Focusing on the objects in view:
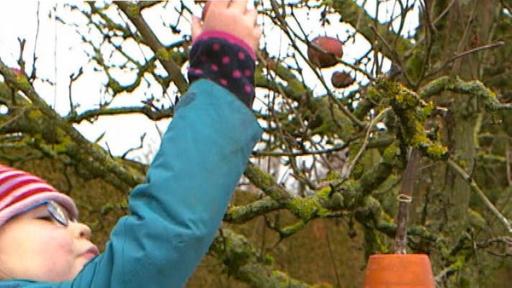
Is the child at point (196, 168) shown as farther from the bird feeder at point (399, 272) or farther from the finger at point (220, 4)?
the bird feeder at point (399, 272)

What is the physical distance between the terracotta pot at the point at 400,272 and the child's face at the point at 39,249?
56cm

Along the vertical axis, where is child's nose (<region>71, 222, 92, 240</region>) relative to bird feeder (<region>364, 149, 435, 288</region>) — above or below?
below

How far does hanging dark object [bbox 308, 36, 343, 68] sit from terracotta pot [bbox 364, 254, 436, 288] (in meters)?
1.61

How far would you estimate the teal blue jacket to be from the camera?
161 cm

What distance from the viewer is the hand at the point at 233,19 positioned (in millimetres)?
1684

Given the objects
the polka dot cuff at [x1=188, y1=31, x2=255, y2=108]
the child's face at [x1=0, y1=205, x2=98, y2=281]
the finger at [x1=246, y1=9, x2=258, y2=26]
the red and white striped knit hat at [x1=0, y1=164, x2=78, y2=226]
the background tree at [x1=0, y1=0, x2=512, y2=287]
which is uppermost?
the background tree at [x1=0, y1=0, x2=512, y2=287]

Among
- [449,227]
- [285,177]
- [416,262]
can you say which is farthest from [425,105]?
[285,177]

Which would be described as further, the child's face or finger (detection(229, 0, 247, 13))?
the child's face

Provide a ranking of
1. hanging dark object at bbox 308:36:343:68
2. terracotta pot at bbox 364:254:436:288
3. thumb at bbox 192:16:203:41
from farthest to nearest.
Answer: hanging dark object at bbox 308:36:343:68 → terracotta pot at bbox 364:254:436:288 → thumb at bbox 192:16:203:41

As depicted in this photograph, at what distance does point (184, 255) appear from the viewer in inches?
63.7

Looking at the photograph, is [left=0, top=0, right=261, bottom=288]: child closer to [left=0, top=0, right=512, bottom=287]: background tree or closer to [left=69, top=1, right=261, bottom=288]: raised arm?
[left=69, top=1, right=261, bottom=288]: raised arm

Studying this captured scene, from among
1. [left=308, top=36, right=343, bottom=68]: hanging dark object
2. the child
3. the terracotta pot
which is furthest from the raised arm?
[left=308, top=36, right=343, bottom=68]: hanging dark object

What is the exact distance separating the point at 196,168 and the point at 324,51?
7.21ft

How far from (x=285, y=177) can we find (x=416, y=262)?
2782 mm
